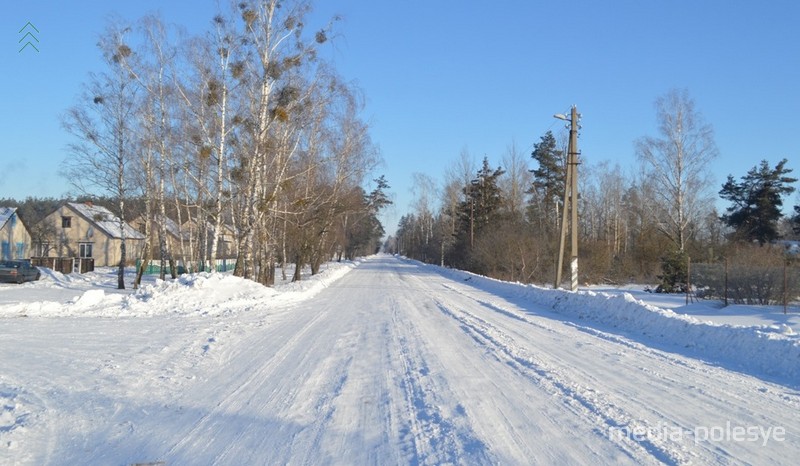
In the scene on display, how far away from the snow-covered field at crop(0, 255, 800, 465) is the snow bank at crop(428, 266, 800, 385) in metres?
0.04

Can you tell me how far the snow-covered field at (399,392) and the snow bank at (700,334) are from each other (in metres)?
0.04

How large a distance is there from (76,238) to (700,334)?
66504 millimetres

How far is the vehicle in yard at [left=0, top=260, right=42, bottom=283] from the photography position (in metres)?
34.7

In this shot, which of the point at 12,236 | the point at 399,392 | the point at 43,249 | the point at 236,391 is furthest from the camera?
the point at 43,249

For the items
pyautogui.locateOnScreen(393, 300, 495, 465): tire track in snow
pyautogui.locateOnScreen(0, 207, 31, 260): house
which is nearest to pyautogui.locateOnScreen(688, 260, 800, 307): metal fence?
pyautogui.locateOnScreen(393, 300, 495, 465): tire track in snow

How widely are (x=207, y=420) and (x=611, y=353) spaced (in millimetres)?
7158

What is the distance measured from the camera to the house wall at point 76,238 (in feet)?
205

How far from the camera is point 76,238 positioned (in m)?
63.4

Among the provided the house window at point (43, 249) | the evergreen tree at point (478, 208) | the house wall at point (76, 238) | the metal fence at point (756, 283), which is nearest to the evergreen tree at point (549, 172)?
the evergreen tree at point (478, 208)

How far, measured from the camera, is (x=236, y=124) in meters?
24.3

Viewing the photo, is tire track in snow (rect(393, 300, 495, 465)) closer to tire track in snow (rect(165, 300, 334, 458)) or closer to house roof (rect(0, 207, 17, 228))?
tire track in snow (rect(165, 300, 334, 458))

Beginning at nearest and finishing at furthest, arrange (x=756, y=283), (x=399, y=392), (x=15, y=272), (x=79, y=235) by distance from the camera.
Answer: (x=399, y=392) → (x=756, y=283) → (x=15, y=272) → (x=79, y=235)

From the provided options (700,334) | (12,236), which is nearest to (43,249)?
(12,236)

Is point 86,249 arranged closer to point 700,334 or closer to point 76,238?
point 76,238
